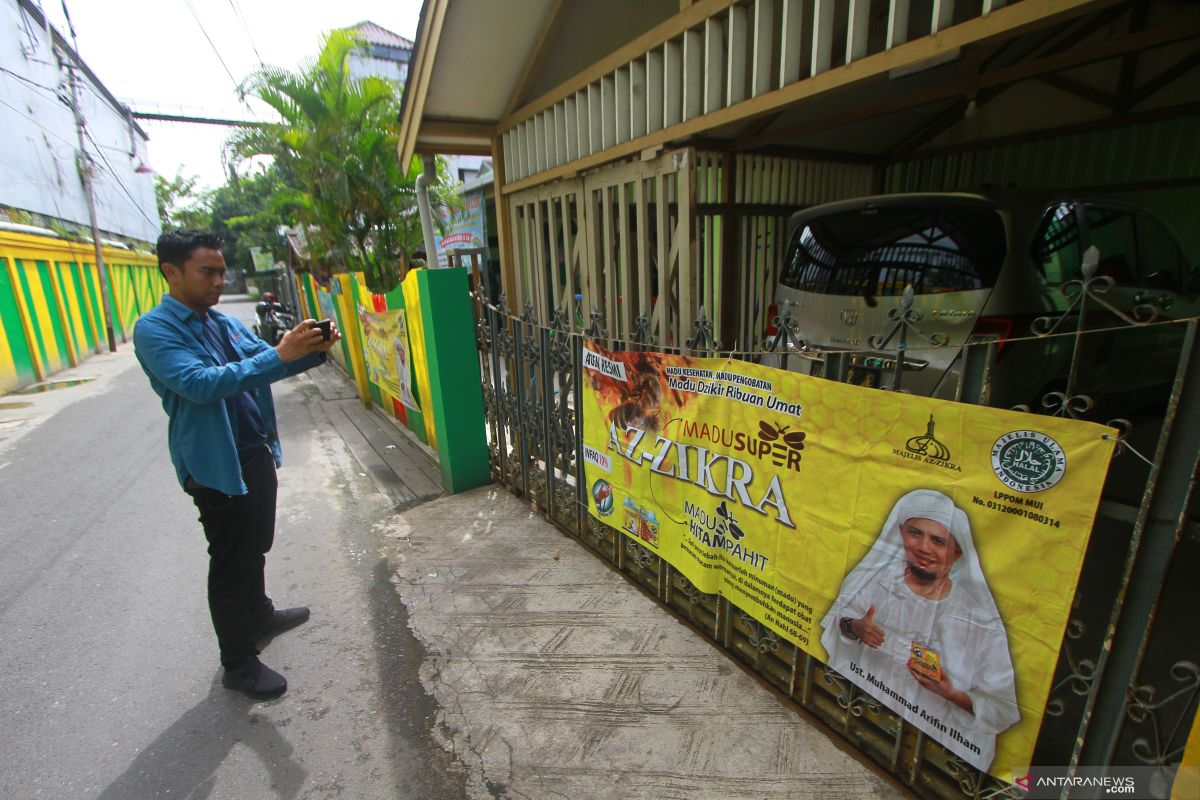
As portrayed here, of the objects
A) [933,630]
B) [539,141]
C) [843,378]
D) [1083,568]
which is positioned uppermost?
[539,141]

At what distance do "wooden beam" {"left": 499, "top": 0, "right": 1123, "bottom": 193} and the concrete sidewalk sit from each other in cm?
262

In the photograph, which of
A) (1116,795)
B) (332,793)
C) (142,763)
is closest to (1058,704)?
(1116,795)

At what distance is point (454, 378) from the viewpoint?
4469mm

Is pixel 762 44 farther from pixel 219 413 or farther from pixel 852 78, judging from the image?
pixel 219 413

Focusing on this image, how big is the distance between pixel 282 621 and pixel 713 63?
3839 mm

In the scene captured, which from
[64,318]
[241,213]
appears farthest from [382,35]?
[64,318]

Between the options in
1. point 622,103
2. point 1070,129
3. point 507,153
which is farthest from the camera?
point 1070,129

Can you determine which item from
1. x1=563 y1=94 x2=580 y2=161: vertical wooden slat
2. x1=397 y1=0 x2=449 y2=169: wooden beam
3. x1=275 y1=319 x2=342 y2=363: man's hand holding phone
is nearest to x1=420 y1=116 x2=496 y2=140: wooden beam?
x1=397 y1=0 x2=449 y2=169: wooden beam

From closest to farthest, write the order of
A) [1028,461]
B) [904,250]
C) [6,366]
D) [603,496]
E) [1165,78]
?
[1028,461] → [904,250] → [603,496] → [1165,78] → [6,366]

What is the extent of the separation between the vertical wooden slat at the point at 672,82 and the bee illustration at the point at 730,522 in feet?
7.71

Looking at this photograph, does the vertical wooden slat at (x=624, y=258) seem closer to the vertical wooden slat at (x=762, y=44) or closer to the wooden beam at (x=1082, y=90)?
the vertical wooden slat at (x=762, y=44)

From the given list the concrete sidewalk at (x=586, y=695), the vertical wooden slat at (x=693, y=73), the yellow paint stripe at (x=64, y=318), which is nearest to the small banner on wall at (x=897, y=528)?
the concrete sidewalk at (x=586, y=695)

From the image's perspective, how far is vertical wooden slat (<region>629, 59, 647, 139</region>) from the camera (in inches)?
141

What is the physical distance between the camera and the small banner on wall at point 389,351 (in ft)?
17.9
